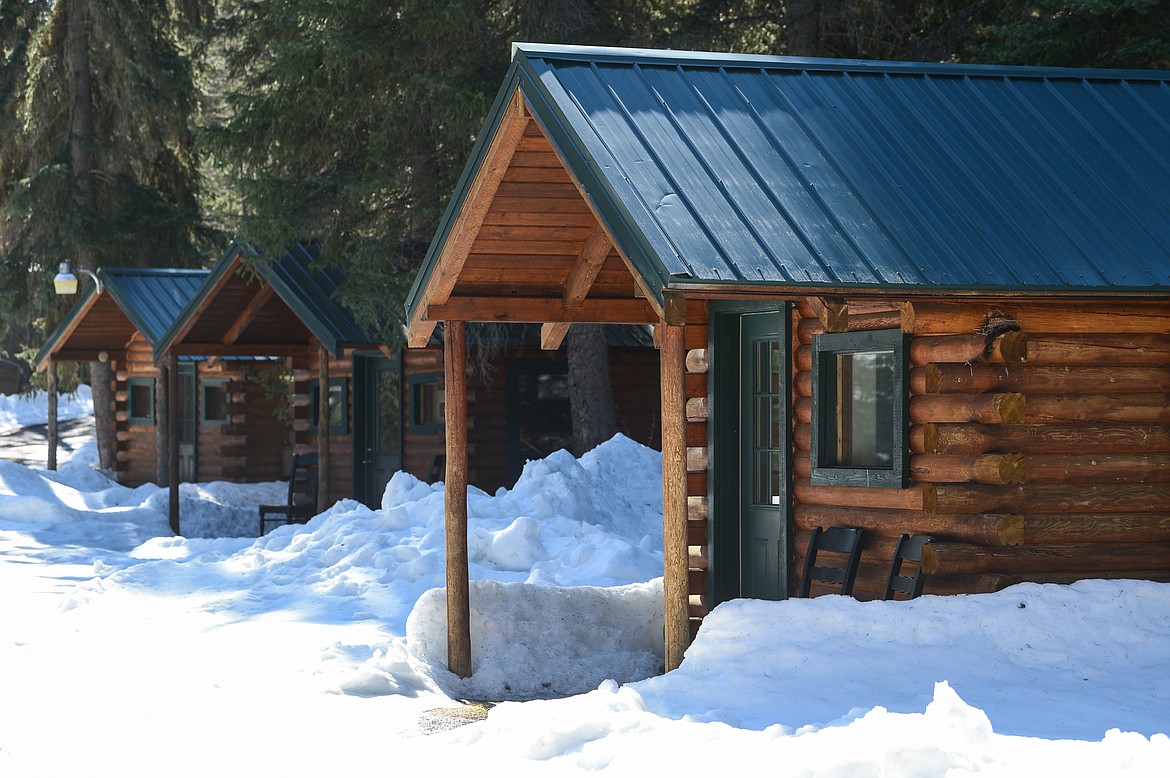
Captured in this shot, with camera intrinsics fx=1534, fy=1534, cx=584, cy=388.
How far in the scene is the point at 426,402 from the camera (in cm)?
2180

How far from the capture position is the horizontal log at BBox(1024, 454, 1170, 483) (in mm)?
Answer: 9648

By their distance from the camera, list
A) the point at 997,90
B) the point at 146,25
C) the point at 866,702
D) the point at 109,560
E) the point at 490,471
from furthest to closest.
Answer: the point at 146,25, the point at 490,471, the point at 109,560, the point at 997,90, the point at 866,702

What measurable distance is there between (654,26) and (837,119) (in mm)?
10191

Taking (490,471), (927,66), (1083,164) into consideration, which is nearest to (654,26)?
(490,471)

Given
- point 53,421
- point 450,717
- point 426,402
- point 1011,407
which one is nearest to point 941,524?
point 1011,407

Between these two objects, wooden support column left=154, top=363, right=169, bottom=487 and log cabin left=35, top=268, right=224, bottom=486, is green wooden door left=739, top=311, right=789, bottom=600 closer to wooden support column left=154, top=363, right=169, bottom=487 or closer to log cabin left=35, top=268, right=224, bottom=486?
log cabin left=35, top=268, right=224, bottom=486

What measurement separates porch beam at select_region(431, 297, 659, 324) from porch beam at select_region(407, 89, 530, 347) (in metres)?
0.13

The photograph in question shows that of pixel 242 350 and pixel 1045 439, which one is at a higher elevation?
pixel 242 350

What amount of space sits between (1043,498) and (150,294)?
66.5 ft

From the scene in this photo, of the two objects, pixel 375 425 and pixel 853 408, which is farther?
pixel 375 425

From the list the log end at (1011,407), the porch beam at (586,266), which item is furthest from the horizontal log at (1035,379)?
the porch beam at (586,266)

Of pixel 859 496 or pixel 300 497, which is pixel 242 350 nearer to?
pixel 300 497

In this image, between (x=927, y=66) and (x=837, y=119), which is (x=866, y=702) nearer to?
(x=837, y=119)

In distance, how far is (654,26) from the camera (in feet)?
65.2
